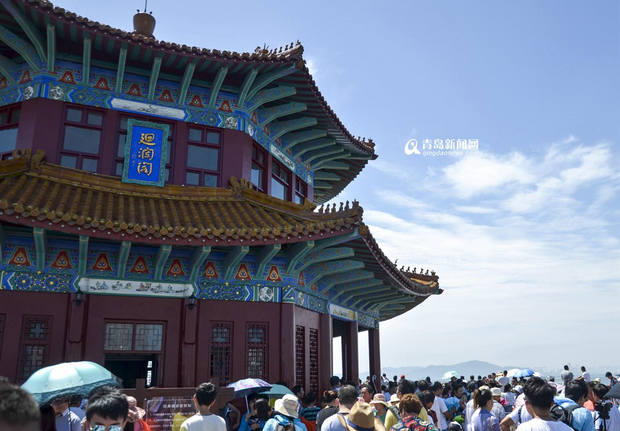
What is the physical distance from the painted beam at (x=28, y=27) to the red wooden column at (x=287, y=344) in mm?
7921

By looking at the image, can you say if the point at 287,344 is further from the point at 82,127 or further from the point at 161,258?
the point at 82,127

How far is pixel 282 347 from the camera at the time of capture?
12.8m

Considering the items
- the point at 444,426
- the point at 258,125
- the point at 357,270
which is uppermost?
the point at 258,125

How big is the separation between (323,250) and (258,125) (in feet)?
13.7

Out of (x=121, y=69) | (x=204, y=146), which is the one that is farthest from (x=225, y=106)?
(x=121, y=69)

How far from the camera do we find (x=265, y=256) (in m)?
12.5

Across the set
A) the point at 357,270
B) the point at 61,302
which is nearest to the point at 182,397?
the point at 61,302

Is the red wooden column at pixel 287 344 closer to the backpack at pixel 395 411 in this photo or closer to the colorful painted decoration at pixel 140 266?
the colorful painted decoration at pixel 140 266

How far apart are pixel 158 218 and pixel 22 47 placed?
5.27 m

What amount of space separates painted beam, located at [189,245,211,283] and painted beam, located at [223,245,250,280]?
563 mm

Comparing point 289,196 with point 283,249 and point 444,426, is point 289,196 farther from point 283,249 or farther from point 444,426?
point 444,426

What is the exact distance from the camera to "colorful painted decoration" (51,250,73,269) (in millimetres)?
11484

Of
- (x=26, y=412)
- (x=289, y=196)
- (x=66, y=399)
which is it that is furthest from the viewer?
(x=289, y=196)

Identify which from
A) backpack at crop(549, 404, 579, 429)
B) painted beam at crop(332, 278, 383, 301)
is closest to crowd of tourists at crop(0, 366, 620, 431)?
backpack at crop(549, 404, 579, 429)
